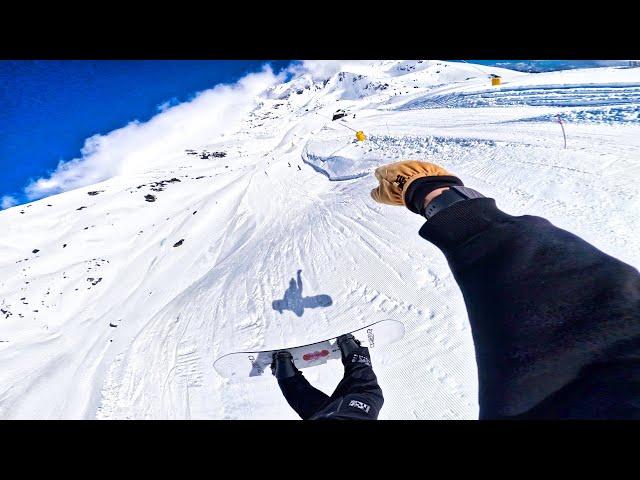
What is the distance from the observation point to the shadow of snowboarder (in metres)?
3.72

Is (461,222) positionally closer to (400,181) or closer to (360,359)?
(400,181)

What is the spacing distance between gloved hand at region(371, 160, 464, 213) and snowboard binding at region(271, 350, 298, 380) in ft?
6.09

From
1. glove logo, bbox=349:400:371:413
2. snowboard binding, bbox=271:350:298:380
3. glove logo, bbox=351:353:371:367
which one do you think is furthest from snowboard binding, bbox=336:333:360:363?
glove logo, bbox=349:400:371:413

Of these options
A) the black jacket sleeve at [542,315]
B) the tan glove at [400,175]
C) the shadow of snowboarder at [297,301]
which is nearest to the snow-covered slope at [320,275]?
the shadow of snowboarder at [297,301]

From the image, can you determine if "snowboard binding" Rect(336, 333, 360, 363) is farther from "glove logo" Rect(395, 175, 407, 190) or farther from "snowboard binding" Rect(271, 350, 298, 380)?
"glove logo" Rect(395, 175, 407, 190)

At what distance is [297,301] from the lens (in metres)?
3.93

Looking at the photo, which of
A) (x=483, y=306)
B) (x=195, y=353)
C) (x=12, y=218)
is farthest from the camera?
(x=12, y=218)

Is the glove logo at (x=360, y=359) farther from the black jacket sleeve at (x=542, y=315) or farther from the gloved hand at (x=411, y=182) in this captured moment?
the gloved hand at (x=411, y=182)

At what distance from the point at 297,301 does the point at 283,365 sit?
1036mm
